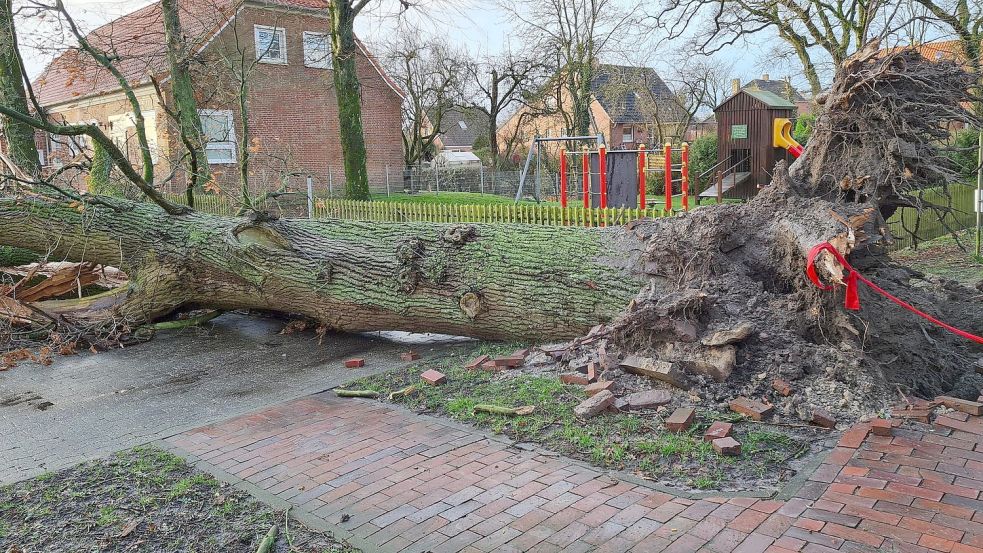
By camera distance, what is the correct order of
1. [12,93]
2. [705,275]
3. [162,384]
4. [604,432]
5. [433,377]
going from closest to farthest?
[604,432] < [705,275] < [433,377] < [162,384] < [12,93]

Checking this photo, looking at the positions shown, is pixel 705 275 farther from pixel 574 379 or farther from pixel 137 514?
pixel 137 514

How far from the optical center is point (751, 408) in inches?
174

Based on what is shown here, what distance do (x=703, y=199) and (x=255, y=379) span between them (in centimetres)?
1822

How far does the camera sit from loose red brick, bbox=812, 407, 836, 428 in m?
4.25

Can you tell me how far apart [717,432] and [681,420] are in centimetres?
22

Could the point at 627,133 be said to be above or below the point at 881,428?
above

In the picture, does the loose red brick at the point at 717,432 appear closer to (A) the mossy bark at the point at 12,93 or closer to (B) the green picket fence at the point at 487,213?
(B) the green picket fence at the point at 487,213

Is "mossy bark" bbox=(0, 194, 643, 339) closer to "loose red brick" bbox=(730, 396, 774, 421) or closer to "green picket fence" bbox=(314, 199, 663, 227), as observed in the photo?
"loose red brick" bbox=(730, 396, 774, 421)

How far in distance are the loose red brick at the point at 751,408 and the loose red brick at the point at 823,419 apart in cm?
25

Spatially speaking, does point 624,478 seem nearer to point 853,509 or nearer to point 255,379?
point 853,509

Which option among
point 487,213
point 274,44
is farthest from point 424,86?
point 487,213

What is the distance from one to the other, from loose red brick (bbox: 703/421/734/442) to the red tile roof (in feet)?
38.8

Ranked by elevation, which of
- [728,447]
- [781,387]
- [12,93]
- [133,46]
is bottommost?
[728,447]

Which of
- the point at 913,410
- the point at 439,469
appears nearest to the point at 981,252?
the point at 913,410
